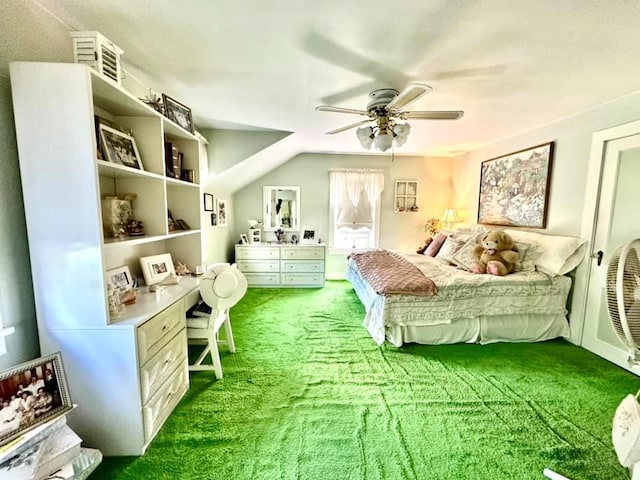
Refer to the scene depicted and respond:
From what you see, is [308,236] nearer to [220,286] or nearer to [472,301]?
[472,301]

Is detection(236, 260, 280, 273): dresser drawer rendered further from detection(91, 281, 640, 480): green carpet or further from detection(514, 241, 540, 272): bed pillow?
detection(514, 241, 540, 272): bed pillow

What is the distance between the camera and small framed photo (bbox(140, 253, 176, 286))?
195 centimetres

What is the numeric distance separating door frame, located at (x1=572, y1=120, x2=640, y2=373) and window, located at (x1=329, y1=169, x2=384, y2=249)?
2674 millimetres

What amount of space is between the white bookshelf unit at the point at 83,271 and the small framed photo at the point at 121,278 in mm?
190

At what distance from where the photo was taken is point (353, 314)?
3.31m

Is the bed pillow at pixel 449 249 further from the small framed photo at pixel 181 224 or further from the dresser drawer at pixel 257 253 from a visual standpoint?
the small framed photo at pixel 181 224

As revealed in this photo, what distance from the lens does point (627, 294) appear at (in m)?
1.01

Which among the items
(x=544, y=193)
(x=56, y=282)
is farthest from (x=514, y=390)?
(x=56, y=282)

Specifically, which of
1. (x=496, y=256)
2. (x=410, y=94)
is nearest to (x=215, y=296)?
(x=410, y=94)

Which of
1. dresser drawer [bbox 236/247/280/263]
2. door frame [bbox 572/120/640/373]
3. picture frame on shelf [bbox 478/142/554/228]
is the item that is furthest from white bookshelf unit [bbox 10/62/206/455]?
picture frame on shelf [bbox 478/142/554/228]

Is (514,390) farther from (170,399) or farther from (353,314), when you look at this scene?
(170,399)

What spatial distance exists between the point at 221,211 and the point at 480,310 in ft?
11.1

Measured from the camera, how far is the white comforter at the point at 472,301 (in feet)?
8.14

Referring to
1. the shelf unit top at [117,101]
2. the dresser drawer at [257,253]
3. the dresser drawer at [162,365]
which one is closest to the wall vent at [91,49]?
the shelf unit top at [117,101]
